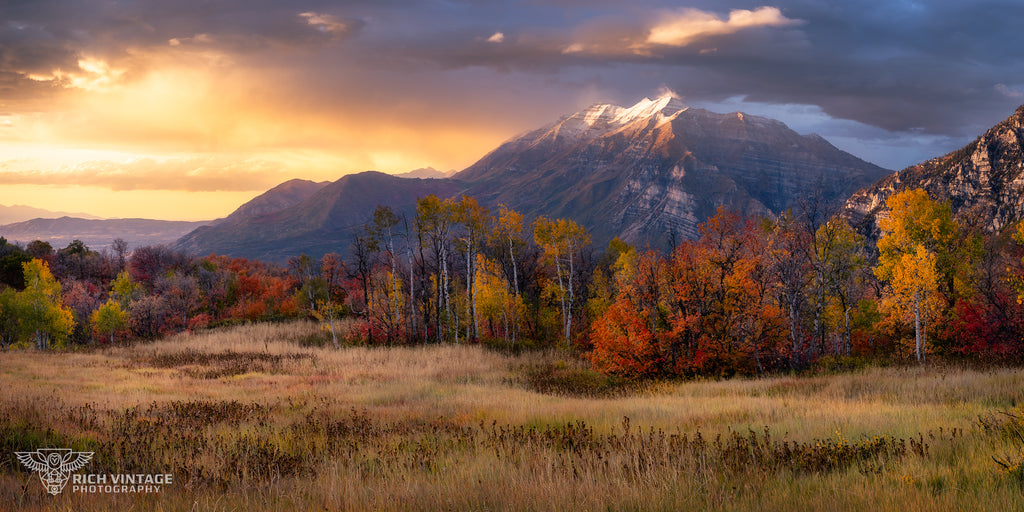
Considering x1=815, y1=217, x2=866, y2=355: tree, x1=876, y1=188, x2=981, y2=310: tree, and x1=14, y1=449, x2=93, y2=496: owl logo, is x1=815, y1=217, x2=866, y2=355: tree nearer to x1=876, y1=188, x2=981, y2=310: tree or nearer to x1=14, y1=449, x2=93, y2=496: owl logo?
x1=876, y1=188, x2=981, y2=310: tree

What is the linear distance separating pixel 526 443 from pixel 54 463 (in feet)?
23.6

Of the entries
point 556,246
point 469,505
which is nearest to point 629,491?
point 469,505

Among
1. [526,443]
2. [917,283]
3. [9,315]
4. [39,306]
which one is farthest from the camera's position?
[9,315]

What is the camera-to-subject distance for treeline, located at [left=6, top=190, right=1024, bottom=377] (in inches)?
1005

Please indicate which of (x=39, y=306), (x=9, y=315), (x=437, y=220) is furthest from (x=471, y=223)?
(x=9, y=315)

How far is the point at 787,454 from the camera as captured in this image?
710 centimetres

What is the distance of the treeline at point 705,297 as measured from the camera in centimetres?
2552

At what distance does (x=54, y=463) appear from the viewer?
305 inches

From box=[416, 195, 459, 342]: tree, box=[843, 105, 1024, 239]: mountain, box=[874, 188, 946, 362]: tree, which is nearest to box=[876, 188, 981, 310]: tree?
box=[874, 188, 946, 362]: tree

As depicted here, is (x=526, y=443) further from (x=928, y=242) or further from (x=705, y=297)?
(x=928, y=242)

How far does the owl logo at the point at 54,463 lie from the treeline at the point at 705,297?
66.9 ft

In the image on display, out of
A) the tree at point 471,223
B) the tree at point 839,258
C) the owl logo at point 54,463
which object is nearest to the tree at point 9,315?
the tree at point 471,223

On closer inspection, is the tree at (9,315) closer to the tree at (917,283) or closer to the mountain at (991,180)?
the tree at (917,283)

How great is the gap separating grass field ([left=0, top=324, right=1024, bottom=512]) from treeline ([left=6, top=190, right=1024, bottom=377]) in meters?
5.57
